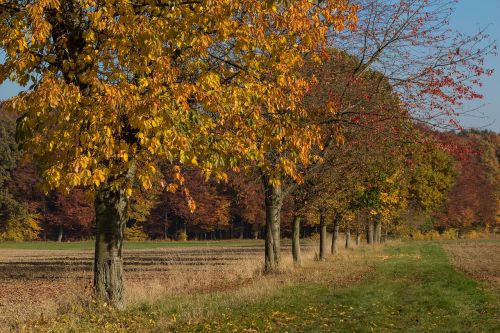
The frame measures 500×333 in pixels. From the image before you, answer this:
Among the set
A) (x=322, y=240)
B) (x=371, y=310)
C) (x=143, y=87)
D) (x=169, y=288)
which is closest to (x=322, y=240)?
(x=322, y=240)

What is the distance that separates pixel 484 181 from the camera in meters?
93.7

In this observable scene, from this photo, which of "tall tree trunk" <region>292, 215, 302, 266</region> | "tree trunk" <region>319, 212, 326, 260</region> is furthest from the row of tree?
"tree trunk" <region>319, 212, 326, 260</region>

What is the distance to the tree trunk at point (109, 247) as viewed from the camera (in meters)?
11.9

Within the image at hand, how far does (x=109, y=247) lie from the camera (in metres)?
12.0

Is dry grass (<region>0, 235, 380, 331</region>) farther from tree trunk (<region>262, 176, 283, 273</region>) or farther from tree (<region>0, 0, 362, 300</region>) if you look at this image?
tree (<region>0, 0, 362, 300</region>)

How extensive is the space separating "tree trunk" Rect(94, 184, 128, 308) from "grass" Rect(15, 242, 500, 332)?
1.88ft

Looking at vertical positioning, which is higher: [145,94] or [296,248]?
[145,94]

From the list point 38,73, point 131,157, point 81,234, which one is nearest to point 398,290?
point 131,157

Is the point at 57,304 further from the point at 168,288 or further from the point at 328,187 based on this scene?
the point at 328,187

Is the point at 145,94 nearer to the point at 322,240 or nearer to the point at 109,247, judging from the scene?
the point at 109,247

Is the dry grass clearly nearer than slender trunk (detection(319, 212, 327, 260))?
Yes

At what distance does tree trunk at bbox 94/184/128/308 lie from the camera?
11.9 m

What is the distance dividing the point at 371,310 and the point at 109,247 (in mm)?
6208

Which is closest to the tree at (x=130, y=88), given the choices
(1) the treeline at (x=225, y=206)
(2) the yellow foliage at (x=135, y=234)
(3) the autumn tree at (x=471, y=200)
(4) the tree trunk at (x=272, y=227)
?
(4) the tree trunk at (x=272, y=227)
